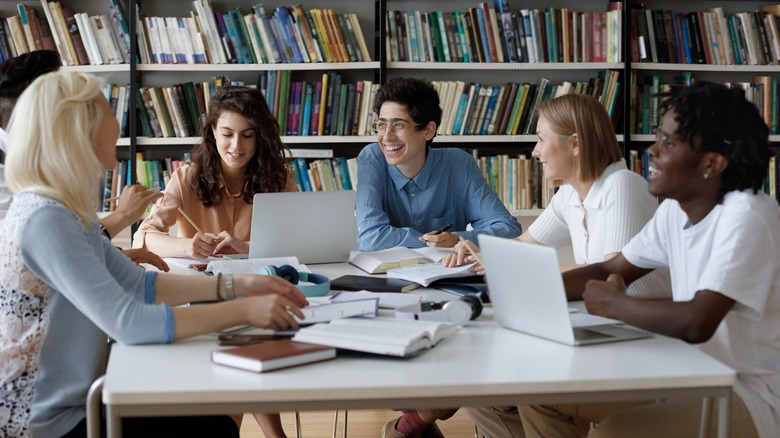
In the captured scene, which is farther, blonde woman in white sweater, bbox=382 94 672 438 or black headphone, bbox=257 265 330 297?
blonde woman in white sweater, bbox=382 94 672 438

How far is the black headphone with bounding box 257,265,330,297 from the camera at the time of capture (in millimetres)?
1931

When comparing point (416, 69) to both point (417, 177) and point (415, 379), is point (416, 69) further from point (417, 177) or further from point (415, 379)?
point (415, 379)

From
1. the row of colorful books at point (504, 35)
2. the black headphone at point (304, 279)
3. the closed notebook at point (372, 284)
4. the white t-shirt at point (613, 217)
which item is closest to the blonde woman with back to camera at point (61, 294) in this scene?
the black headphone at point (304, 279)

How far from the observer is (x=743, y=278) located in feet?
5.04

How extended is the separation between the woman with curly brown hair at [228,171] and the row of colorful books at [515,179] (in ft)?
4.85

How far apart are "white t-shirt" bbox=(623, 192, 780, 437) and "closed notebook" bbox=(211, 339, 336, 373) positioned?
2.36 feet

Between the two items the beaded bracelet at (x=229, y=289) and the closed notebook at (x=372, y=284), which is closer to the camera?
the beaded bracelet at (x=229, y=289)

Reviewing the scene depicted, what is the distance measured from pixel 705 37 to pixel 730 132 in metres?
2.77

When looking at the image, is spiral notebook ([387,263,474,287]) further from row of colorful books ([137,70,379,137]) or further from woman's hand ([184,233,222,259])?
row of colorful books ([137,70,379,137])

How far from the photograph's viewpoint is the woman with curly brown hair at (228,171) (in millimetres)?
2830

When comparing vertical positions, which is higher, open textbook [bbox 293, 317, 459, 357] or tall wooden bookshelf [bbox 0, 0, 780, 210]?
tall wooden bookshelf [bbox 0, 0, 780, 210]

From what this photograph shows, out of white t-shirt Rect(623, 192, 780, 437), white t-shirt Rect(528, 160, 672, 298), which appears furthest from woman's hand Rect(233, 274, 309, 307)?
white t-shirt Rect(528, 160, 672, 298)

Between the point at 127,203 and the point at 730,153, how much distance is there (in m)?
1.52

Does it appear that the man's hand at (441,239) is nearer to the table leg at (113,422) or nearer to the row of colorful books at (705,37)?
the table leg at (113,422)
